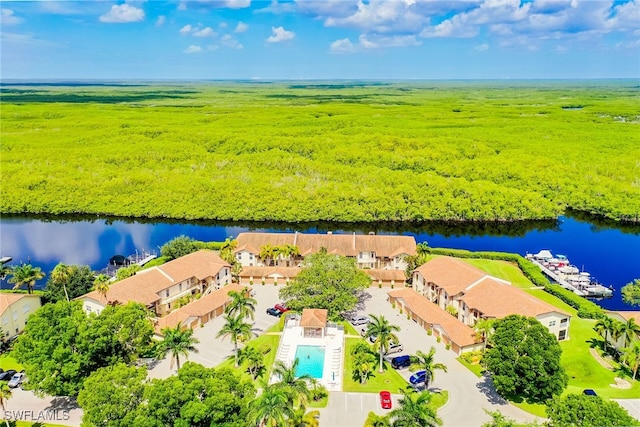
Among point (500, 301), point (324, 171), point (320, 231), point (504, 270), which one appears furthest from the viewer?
point (324, 171)

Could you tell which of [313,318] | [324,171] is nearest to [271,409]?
[313,318]

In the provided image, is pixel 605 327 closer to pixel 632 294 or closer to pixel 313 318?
pixel 632 294

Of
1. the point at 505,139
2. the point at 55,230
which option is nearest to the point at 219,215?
the point at 55,230

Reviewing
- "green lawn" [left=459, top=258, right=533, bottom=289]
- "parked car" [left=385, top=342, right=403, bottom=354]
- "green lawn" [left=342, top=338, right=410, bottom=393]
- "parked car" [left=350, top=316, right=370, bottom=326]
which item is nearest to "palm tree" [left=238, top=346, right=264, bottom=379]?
"green lawn" [left=342, top=338, right=410, bottom=393]

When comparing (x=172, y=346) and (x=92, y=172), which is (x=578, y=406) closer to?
(x=172, y=346)

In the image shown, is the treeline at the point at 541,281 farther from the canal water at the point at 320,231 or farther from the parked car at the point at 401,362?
the parked car at the point at 401,362

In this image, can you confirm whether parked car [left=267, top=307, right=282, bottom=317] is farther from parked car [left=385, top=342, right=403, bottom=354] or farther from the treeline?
the treeline
